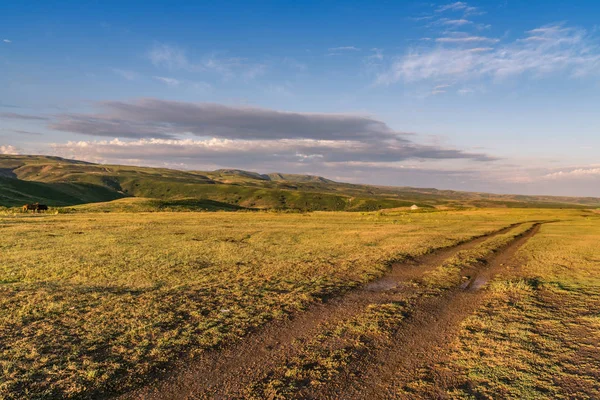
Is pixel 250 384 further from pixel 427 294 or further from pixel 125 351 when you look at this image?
pixel 427 294

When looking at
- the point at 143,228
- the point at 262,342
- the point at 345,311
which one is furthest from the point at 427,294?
the point at 143,228

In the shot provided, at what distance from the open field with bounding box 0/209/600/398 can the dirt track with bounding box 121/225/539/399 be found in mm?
54

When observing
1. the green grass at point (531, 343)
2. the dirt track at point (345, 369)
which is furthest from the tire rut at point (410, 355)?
the green grass at point (531, 343)

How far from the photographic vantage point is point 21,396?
Result: 799 cm

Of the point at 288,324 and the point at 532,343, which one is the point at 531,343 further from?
the point at 288,324

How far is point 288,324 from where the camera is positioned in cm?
1257

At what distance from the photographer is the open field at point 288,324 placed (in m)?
8.84

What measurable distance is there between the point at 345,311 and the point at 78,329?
9.61 meters

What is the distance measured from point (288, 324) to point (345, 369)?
3.50m

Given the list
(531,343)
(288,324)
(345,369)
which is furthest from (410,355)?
(288,324)

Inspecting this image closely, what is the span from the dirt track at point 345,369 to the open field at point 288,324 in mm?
54

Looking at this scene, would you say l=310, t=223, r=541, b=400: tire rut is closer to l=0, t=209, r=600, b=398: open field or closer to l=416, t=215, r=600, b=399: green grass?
l=0, t=209, r=600, b=398: open field

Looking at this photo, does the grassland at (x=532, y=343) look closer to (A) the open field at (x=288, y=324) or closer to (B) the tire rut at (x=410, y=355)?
(A) the open field at (x=288, y=324)

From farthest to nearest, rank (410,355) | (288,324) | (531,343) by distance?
(288,324) → (531,343) → (410,355)
